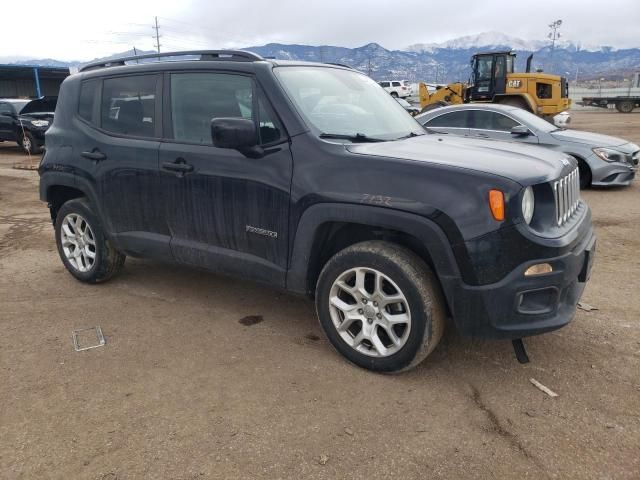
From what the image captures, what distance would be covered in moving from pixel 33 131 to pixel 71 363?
15.1 m

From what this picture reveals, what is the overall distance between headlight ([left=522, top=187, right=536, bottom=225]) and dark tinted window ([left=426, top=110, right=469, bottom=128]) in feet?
21.6

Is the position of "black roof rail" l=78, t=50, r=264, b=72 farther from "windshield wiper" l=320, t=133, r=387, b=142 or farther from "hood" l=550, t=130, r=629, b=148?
"hood" l=550, t=130, r=629, b=148

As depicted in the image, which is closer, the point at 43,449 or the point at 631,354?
the point at 43,449

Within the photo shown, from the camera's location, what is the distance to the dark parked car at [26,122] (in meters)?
16.1

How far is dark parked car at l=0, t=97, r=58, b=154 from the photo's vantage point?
16.1 metres

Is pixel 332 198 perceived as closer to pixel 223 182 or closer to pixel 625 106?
pixel 223 182

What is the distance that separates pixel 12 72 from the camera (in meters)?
43.2

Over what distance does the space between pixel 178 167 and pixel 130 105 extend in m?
0.85

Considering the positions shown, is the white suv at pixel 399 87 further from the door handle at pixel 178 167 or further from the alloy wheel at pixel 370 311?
the alloy wheel at pixel 370 311

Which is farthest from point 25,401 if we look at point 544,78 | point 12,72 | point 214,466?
point 12,72

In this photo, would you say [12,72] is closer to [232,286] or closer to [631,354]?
[232,286]

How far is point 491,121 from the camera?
8945mm

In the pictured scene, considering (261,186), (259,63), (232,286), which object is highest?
(259,63)

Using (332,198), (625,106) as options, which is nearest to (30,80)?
(625,106)
